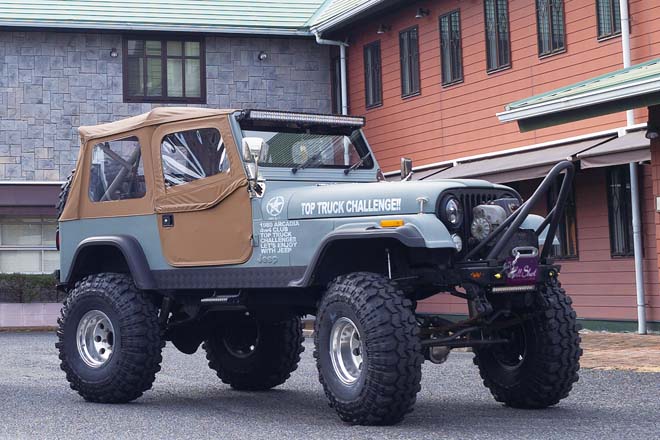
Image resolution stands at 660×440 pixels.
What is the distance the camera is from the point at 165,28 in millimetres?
25250

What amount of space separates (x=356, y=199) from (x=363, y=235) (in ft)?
1.71

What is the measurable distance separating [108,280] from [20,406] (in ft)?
4.16

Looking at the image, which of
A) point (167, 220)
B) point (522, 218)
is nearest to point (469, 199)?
point (522, 218)

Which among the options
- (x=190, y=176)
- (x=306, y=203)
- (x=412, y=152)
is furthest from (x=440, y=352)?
(x=412, y=152)

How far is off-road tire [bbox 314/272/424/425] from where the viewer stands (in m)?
8.60

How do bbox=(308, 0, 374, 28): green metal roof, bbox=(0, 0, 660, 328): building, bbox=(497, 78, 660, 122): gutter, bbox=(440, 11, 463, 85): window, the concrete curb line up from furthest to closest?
the concrete curb < bbox=(308, 0, 374, 28): green metal roof < bbox=(440, 11, 463, 85): window < bbox=(0, 0, 660, 328): building < bbox=(497, 78, 660, 122): gutter

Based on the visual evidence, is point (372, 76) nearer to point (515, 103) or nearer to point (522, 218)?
point (515, 103)

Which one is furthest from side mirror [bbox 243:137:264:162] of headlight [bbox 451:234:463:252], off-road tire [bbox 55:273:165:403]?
headlight [bbox 451:234:463:252]

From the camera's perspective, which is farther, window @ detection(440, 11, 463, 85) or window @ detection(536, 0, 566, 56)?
window @ detection(440, 11, 463, 85)

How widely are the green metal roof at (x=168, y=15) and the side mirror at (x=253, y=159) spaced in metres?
15.7

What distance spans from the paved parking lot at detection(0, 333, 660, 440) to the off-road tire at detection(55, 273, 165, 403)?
0.16 meters

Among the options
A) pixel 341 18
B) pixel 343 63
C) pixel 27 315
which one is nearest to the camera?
pixel 341 18

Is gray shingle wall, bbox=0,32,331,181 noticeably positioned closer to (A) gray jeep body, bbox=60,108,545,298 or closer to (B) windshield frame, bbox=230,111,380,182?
(A) gray jeep body, bbox=60,108,545,298

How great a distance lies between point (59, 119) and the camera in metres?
25.5
